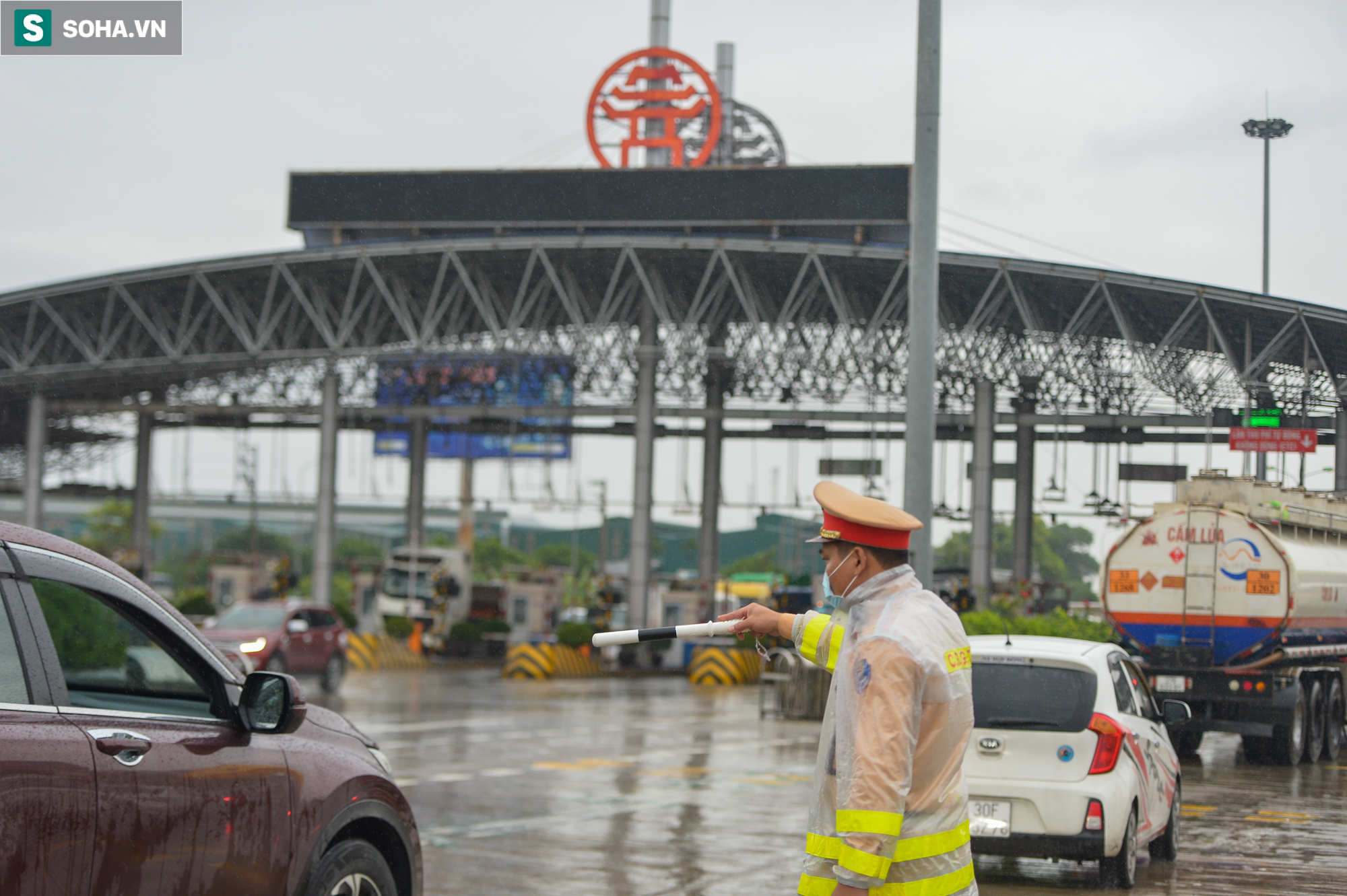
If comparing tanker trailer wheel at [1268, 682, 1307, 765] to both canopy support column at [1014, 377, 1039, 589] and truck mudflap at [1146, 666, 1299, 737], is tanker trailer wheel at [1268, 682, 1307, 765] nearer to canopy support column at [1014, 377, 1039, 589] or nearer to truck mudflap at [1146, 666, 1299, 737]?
truck mudflap at [1146, 666, 1299, 737]

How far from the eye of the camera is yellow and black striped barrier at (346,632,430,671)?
142 ft

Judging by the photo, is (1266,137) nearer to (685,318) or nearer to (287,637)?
(287,637)

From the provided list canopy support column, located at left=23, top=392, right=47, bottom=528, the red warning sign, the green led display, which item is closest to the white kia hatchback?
the red warning sign

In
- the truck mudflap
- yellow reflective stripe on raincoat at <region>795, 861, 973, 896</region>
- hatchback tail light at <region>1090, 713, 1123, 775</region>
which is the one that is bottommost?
the truck mudflap

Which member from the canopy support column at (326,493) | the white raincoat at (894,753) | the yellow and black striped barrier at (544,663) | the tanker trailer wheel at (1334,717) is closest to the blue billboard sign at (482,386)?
the canopy support column at (326,493)

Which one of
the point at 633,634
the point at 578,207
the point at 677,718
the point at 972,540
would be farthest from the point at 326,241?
the point at 633,634

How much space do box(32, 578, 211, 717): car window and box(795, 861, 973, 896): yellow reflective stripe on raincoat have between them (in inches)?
92.8

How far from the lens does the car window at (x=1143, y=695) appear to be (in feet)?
35.6

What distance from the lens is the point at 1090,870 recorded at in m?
10.8

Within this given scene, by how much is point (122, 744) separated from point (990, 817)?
20.5ft

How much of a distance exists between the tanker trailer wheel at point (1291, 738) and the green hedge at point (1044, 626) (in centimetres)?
221

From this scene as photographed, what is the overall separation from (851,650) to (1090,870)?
7.34 metres

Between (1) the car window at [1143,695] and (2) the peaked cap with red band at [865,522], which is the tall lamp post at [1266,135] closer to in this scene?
(1) the car window at [1143,695]

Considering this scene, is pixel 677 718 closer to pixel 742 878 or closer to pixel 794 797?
pixel 794 797
